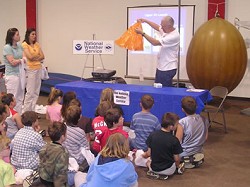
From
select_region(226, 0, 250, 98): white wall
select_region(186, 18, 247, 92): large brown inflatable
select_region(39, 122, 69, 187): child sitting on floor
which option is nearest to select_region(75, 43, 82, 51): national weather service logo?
select_region(186, 18, 247, 92): large brown inflatable

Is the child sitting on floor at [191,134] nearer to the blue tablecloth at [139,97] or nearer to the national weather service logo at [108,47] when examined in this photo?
the blue tablecloth at [139,97]

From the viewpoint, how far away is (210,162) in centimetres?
406

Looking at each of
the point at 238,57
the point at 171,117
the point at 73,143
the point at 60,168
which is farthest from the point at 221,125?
the point at 60,168

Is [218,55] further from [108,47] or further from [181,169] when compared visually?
[181,169]

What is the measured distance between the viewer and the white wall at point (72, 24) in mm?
8664

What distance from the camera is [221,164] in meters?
4.00

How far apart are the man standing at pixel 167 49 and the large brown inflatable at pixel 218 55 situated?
4.68 feet

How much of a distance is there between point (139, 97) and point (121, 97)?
0.79 ft

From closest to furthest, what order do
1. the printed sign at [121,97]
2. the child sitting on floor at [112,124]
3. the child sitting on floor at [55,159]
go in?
the child sitting on floor at [55,159] < the child sitting on floor at [112,124] < the printed sign at [121,97]

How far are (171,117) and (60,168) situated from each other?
1.05 m

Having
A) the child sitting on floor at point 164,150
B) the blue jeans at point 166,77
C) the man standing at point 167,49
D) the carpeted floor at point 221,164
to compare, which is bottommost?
the carpeted floor at point 221,164

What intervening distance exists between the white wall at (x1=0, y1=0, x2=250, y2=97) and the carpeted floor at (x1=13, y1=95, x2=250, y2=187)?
3.27 m

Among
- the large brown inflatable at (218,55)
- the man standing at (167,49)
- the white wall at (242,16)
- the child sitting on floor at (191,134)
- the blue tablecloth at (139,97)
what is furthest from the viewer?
the white wall at (242,16)

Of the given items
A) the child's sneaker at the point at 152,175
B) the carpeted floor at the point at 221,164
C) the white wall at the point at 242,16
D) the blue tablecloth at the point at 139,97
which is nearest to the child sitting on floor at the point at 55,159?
the carpeted floor at the point at 221,164
